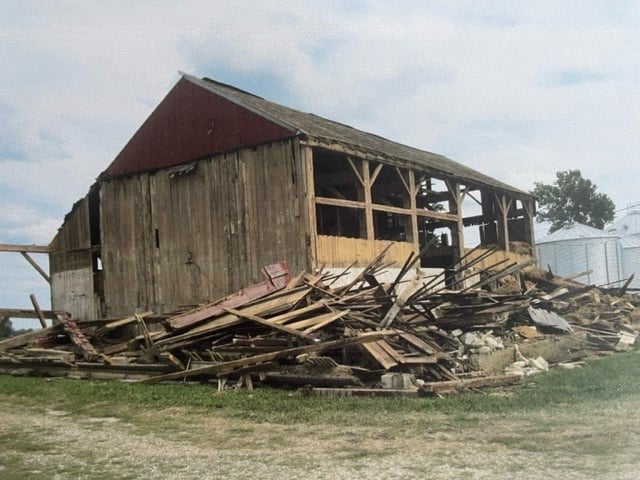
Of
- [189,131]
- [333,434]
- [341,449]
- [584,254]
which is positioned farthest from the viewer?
[584,254]

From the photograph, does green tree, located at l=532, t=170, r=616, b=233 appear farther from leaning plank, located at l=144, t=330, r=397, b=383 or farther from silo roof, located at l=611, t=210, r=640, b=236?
leaning plank, located at l=144, t=330, r=397, b=383

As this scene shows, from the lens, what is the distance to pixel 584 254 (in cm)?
3700

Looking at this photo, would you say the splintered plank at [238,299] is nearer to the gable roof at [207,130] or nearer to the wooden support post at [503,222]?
the gable roof at [207,130]

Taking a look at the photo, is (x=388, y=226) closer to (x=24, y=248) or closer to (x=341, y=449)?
(x=24, y=248)

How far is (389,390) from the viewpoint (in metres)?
10.0

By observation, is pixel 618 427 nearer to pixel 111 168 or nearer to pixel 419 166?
pixel 419 166

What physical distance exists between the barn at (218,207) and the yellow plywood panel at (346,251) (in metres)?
0.03

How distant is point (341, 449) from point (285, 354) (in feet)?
14.9

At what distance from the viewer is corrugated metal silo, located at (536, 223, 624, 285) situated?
36938 millimetres

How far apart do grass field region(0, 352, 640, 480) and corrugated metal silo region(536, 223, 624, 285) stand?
2675cm

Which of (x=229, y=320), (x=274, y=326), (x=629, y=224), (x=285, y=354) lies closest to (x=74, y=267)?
(x=229, y=320)

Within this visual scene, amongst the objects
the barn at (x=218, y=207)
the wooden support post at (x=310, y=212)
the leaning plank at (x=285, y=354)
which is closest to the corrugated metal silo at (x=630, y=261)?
the barn at (x=218, y=207)

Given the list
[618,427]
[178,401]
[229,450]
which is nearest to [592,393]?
[618,427]

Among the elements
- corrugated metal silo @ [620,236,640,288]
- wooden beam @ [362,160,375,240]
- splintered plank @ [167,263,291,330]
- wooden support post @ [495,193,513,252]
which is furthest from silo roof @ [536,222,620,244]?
splintered plank @ [167,263,291,330]
